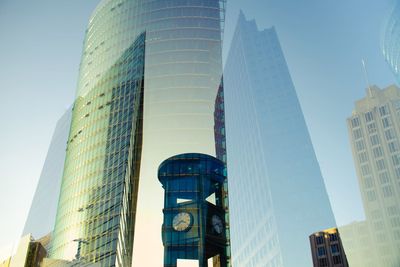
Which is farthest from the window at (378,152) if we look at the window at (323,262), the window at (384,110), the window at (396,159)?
the window at (323,262)

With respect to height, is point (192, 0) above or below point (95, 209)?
above

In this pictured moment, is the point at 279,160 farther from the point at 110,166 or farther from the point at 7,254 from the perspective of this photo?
the point at 7,254

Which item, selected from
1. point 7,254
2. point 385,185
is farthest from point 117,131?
point 385,185

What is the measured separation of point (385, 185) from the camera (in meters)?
147

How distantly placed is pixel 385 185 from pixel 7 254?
118602 mm

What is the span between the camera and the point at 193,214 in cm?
6738

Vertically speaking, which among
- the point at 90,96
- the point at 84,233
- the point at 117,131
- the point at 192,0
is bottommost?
the point at 84,233

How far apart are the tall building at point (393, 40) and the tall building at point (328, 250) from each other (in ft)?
214

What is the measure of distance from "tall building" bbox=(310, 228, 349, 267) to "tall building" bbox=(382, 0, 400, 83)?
214 ft

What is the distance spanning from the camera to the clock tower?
65.9 metres

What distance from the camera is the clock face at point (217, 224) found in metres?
68.0

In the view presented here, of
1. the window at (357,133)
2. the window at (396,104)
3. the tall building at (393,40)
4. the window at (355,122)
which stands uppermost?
the tall building at (393,40)

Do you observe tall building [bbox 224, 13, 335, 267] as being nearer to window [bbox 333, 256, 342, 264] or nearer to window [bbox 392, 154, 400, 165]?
window [bbox 333, 256, 342, 264]

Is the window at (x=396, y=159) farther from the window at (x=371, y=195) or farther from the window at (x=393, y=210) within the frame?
the window at (x=393, y=210)
